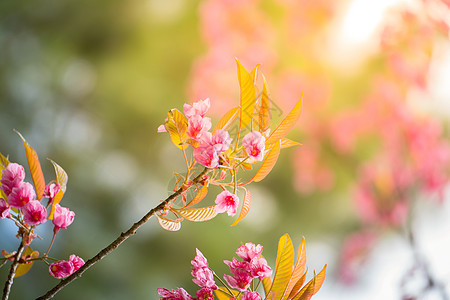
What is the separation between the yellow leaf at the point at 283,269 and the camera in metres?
0.43

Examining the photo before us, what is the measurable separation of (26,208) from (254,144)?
212mm

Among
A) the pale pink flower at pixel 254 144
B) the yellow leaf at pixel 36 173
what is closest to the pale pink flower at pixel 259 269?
the pale pink flower at pixel 254 144

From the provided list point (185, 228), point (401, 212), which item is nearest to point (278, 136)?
point (401, 212)

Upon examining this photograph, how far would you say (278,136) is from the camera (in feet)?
1.34

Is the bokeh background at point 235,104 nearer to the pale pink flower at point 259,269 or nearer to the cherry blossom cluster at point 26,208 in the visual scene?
the pale pink flower at point 259,269

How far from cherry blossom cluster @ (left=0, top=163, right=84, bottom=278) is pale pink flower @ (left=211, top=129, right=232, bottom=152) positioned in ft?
0.54

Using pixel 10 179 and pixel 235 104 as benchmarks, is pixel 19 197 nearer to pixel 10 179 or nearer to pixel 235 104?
pixel 10 179

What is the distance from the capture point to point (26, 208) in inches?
15.3

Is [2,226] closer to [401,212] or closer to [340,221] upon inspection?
[340,221]

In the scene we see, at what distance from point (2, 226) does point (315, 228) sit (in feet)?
3.16

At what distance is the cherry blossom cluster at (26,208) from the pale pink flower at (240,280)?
0.16 metres

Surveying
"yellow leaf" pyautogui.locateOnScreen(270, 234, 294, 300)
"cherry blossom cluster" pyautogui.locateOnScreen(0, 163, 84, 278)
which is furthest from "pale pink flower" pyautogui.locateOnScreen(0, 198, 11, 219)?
"yellow leaf" pyautogui.locateOnScreen(270, 234, 294, 300)

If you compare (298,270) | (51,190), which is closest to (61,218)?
(51,190)

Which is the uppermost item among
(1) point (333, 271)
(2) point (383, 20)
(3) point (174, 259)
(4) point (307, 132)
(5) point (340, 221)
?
(2) point (383, 20)
